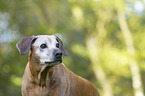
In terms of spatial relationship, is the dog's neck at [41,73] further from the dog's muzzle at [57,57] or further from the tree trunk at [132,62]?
the tree trunk at [132,62]

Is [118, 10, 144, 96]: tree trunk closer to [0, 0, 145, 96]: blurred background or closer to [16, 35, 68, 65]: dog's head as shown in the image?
[0, 0, 145, 96]: blurred background

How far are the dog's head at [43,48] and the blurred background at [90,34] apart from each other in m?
18.0

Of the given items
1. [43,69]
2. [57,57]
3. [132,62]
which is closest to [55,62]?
[57,57]

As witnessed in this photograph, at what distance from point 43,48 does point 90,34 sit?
1020 inches

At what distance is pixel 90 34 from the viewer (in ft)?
100

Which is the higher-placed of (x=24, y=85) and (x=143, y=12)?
(x=143, y=12)

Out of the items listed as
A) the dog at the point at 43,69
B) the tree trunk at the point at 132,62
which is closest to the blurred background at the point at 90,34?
the tree trunk at the point at 132,62

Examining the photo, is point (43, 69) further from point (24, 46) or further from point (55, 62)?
point (24, 46)

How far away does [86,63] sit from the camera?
34.3 m

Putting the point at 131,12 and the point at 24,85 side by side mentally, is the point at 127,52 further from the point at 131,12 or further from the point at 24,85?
the point at 24,85

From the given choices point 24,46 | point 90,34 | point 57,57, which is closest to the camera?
point 57,57

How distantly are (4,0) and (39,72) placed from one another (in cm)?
2191

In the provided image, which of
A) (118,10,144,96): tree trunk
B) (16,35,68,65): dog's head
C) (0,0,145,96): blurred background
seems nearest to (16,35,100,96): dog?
(16,35,68,65): dog's head

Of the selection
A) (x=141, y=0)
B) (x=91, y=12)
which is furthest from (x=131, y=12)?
(x=91, y=12)
